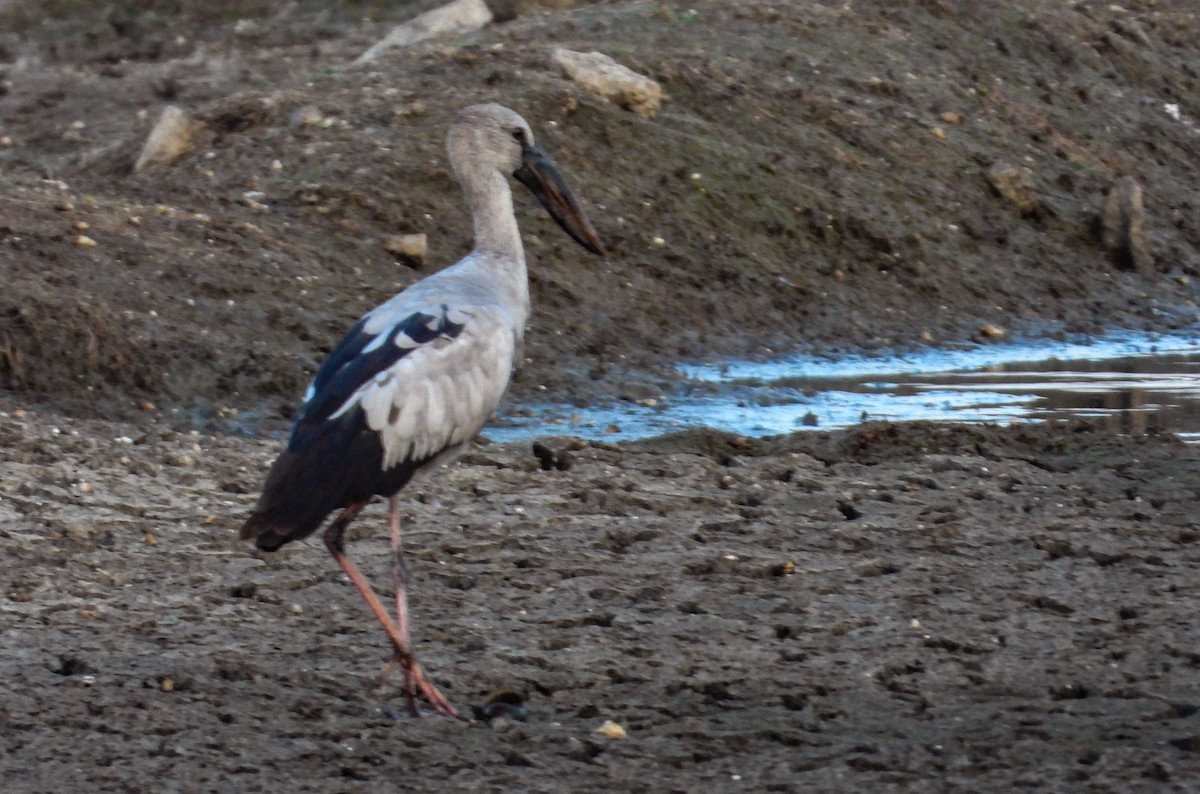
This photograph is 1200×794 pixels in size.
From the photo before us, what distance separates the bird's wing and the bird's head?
3.51 feet

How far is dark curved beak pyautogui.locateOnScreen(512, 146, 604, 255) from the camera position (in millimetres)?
6754

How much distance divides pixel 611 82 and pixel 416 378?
686 centimetres

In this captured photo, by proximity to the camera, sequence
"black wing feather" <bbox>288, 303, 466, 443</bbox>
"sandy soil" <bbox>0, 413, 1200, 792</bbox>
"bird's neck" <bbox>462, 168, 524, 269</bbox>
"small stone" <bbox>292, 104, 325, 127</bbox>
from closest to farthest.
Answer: "sandy soil" <bbox>0, 413, 1200, 792</bbox>, "black wing feather" <bbox>288, 303, 466, 443</bbox>, "bird's neck" <bbox>462, 168, 524, 269</bbox>, "small stone" <bbox>292, 104, 325, 127</bbox>

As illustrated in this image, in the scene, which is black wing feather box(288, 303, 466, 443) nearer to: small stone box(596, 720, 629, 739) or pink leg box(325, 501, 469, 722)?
pink leg box(325, 501, 469, 722)

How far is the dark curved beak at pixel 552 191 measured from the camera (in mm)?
6754

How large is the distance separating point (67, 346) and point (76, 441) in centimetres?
110

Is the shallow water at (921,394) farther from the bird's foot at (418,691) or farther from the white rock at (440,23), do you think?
the white rock at (440,23)

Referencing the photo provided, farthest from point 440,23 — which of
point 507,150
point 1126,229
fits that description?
point 507,150

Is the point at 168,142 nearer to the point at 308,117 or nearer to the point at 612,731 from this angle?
the point at 308,117

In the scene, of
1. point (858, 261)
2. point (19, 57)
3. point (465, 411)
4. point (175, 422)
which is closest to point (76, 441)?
point (175, 422)

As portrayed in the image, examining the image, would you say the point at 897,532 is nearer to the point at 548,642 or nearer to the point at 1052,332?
the point at 548,642

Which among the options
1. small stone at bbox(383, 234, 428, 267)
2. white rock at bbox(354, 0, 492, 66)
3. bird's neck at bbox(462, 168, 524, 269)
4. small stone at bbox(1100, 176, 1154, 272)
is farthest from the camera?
white rock at bbox(354, 0, 492, 66)

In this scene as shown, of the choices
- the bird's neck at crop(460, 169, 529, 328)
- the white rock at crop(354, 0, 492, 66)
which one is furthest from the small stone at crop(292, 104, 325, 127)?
the bird's neck at crop(460, 169, 529, 328)

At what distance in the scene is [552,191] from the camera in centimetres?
687
